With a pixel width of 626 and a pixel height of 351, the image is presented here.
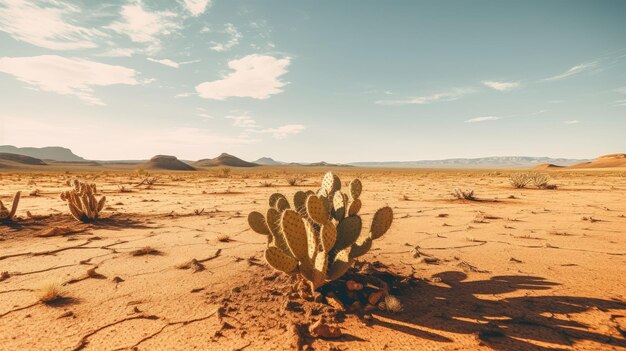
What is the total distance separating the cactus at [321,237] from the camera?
8.39 feet

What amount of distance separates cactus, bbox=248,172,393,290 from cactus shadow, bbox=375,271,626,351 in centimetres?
56

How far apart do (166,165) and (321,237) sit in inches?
3323

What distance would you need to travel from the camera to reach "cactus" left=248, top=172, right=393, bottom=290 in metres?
2.56

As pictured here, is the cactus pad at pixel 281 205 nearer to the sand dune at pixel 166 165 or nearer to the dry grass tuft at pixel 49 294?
the dry grass tuft at pixel 49 294

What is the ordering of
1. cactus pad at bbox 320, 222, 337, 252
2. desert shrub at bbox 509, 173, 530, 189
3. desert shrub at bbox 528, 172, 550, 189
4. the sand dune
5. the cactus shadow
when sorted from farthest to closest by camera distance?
the sand dune → desert shrub at bbox 509, 173, 530, 189 → desert shrub at bbox 528, 172, 550, 189 → cactus pad at bbox 320, 222, 337, 252 → the cactus shadow

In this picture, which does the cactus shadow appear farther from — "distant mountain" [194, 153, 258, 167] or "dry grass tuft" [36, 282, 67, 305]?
"distant mountain" [194, 153, 258, 167]

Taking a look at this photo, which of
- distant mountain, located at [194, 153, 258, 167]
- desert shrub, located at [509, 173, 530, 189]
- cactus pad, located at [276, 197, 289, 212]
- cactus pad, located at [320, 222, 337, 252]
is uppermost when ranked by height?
distant mountain, located at [194, 153, 258, 167]

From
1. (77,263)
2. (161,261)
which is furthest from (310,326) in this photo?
(77,263)

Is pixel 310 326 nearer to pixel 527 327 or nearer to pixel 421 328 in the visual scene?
pixel 421 328

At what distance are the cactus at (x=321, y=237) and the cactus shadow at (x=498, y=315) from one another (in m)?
0.56

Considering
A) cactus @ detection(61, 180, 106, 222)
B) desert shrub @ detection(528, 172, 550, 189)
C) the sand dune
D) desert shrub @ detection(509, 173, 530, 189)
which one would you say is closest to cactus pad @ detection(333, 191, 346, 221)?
cactus @ detection(61, 180, 106, 222)

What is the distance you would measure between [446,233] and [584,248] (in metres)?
1.79

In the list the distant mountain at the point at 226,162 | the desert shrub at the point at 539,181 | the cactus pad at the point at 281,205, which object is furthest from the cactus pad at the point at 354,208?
the distant mountain at the point at 226,162

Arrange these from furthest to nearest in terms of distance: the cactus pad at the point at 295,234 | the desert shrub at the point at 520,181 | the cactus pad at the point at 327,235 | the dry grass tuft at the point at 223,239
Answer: the desert shrub at the point at 520,181 → the dry grass tuft at the point at 223,239 → the cactus pad at the point at 295,234 → the cactus pad at the point at 327,235
